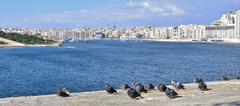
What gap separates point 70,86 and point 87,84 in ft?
5.46

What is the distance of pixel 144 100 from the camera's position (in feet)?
90.7

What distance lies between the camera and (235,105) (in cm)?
2444

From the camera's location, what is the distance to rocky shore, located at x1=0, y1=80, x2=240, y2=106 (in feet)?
86.2

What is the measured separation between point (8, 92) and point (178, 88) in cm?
1668

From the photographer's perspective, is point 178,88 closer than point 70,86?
Yes

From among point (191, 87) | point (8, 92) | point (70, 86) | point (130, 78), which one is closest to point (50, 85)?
point (70, 86)

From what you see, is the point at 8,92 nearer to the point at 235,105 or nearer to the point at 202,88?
the point at 202,88

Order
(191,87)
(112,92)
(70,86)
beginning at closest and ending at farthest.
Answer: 1. (112,92)
2. (191,87)
3. (70,86)

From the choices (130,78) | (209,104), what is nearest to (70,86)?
(130,78)

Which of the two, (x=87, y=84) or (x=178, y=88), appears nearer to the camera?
(x=178, y=88)

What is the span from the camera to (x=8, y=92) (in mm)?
43469

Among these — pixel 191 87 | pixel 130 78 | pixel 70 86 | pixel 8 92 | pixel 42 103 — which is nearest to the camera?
pixel 42 103

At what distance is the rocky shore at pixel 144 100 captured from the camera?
26.3 meters

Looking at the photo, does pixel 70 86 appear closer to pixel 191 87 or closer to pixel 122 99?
pixel 191 87
